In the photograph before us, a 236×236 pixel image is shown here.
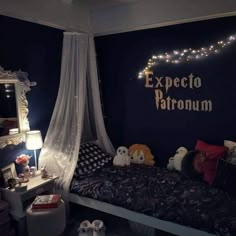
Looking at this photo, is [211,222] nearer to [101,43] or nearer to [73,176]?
[73,176]

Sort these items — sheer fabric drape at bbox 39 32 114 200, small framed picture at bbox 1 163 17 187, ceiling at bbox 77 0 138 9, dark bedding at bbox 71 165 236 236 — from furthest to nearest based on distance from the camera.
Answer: ceiling at bbox 77 0 138 9, sheer fabric drape at bbox 39 32 114 200, small framed picture at bbox 1 163 17 187, dark bedding at bbox 71 165 236 236

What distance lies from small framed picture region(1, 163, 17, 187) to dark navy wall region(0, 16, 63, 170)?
110 mm

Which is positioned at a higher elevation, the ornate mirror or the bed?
the ornate mirror

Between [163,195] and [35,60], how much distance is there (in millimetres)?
2201

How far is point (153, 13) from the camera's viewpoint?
3.33m

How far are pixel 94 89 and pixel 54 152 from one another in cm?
102

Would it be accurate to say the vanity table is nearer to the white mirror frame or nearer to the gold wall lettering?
the white mirror frame

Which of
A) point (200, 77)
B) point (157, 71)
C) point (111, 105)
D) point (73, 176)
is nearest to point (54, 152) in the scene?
point (73, 176)

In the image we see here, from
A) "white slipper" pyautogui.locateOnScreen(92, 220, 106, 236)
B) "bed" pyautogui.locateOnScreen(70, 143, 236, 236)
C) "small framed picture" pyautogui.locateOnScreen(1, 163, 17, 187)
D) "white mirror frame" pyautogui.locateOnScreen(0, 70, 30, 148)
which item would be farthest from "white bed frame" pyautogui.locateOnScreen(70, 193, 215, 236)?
"white mirror frame" pyautogui.locateOnScreen(0, 70, 30, 148)

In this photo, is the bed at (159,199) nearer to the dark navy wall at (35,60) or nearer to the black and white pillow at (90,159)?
the black and white pillow at (90,159)

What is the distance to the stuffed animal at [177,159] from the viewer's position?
3.28 metres

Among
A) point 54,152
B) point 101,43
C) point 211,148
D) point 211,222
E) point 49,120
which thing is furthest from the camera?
point 101,43

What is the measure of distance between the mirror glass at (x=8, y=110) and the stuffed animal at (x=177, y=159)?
197cm

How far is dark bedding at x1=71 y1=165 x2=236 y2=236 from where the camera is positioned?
88.2 inches
